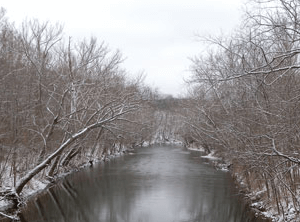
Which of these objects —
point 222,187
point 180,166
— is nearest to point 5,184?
point 222,187

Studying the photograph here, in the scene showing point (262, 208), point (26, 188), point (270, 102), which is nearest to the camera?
point (270, 102)

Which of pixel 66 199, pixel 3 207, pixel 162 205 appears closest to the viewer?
pixel 3 207

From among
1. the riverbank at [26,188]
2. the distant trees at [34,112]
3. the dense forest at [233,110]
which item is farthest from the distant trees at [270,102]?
the riverbank at [26,188]

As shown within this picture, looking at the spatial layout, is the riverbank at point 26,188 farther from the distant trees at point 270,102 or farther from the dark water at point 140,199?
the distant trees at point 270,102

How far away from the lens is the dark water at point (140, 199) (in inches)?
414

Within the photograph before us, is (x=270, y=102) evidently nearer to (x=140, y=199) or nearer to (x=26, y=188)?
(x=140, y=199)

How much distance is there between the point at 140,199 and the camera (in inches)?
504

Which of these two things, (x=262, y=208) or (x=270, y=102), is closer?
(x=270, y=102)

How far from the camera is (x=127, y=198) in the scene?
13.0m

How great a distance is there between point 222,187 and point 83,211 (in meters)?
6.84

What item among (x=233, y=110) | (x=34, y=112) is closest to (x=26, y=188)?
(x=34, y=112)

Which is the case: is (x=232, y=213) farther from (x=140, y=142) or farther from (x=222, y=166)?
(x=140, y=142)

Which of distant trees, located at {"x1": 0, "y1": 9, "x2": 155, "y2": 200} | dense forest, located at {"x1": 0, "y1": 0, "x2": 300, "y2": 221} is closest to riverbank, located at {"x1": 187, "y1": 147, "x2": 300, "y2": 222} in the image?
dense forest, located at {"x1": 0, "y1": 0, "x2": 300, "y2": 221}

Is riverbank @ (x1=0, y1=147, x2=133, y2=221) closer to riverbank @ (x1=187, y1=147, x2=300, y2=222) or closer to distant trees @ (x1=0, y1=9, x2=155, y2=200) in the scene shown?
distant trees @ (x1=0, y1=9, x2=155, y2=200)
